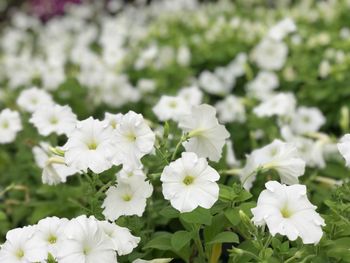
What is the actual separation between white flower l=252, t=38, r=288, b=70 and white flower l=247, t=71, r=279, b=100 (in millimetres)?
87

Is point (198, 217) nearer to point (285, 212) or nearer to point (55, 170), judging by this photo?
point (285, 212)

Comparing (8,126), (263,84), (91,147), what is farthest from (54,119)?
(263,84)

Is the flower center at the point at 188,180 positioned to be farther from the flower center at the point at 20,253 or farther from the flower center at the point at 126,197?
the flower center at the point at 20,253

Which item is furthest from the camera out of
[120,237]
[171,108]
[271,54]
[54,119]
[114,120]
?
[271,54]

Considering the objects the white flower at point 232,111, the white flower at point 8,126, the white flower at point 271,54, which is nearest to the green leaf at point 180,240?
the white flower at point 8,126

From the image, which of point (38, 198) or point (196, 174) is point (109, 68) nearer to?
point (38, 198)

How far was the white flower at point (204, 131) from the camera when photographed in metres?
1.77

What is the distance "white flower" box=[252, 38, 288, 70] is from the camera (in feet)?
12.5

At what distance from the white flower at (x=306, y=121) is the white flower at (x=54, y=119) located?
139cm

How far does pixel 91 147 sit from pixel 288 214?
567mm

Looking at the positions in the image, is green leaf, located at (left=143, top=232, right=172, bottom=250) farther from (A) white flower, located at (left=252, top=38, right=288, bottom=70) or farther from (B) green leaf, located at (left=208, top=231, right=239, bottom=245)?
(A) white flower, located at (left=252, top=38, right=288, bottom=70)

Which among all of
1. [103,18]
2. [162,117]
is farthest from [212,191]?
[103,18]

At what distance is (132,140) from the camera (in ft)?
5.47

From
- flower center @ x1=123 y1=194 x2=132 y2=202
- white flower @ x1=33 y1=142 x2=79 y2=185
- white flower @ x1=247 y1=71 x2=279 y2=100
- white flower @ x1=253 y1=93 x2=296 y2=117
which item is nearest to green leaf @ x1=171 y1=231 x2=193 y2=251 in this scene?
flower center @ x1=123 y1=194 x2=132 y2=202
